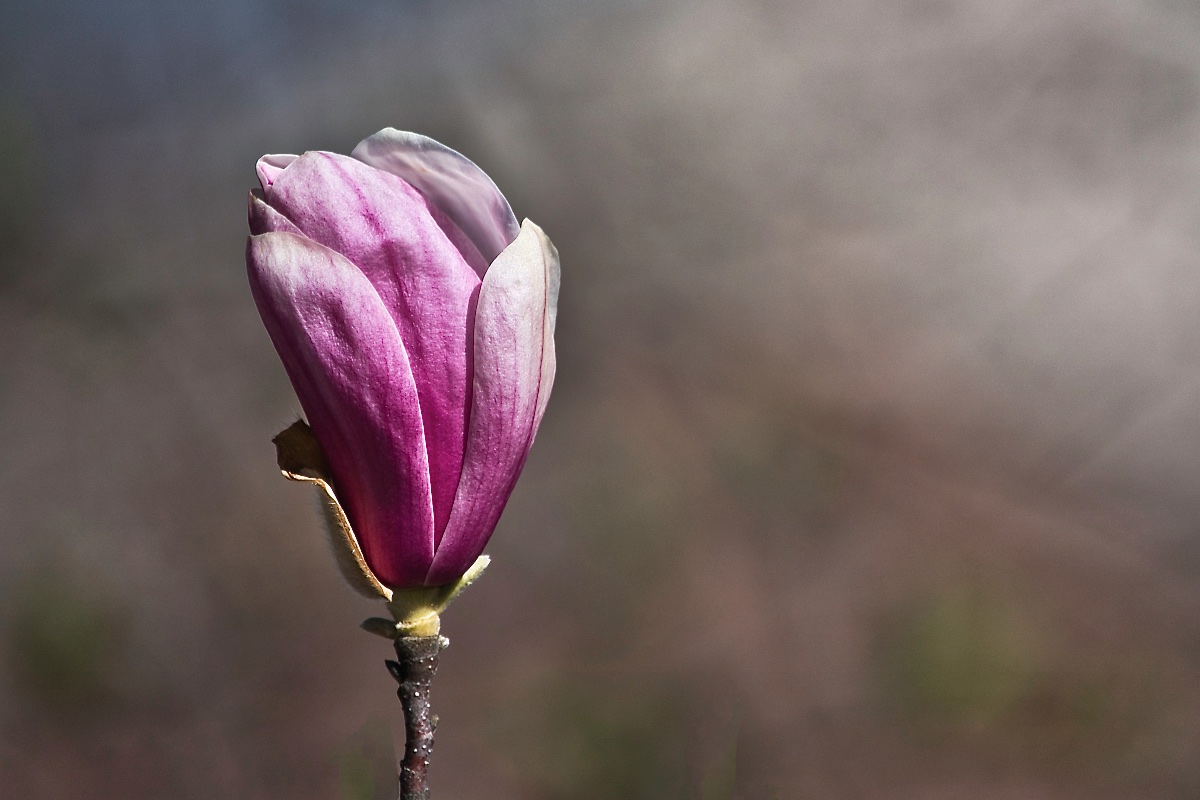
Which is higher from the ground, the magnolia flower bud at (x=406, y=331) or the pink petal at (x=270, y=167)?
the pink petal at (x=270, y=167)

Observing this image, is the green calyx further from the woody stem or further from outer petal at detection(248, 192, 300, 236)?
outer petal at detection(248, 192, 300, 236)

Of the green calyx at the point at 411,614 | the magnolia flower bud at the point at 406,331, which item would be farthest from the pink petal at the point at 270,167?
the green calyx at the point at 411,614

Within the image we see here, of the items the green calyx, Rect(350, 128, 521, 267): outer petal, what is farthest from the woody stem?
Rect(350, 128, 521, 267): outer petal

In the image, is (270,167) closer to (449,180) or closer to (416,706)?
(449,180)

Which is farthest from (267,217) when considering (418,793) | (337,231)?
(418,793)

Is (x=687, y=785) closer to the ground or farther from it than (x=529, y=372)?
closer to the ground

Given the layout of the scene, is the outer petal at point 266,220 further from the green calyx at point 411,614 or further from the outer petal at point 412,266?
the green calyx at point 411,614

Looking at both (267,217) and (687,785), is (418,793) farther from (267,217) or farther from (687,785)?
(687,785)
